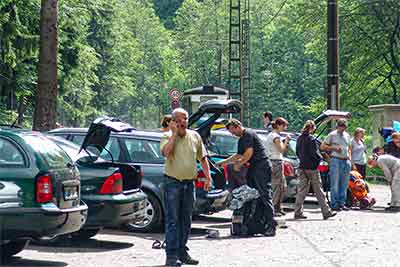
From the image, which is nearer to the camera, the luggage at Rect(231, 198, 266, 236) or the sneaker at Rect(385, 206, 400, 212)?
the luggage at Rect(231, 198, 266, 236)

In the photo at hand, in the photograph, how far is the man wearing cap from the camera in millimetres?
18266

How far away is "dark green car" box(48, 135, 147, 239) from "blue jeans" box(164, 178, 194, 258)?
1349mm

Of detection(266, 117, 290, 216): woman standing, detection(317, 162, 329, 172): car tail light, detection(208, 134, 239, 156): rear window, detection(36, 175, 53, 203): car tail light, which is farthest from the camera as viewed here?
detection(317, 162, 329, 172): car tail light

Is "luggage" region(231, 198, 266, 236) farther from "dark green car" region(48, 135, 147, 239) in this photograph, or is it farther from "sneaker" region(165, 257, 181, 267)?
"sneaker" region(165, 257, 181, 267)

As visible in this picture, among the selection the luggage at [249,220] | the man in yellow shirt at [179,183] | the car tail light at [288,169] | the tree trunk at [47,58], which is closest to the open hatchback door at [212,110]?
the luggage at [249,220]

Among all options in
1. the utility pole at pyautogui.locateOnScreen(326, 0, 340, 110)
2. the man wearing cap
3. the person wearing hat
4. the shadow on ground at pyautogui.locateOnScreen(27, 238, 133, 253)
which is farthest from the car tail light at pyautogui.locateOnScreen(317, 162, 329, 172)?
the shadow on ground at pyautogui.locateOnScreen(27, 238, 133, 253)

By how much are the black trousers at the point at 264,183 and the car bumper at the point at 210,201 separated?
56 centimetres

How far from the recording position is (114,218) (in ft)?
38.5

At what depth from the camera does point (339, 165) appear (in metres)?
18.3

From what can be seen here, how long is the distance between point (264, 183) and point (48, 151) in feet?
14.6

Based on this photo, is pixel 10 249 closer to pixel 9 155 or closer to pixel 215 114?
pixel 9 155

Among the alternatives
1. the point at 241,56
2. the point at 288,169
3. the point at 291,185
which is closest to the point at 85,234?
the point at 288,169

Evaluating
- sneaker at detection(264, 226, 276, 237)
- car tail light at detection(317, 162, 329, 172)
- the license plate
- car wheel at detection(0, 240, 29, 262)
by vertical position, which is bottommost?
sneaker at detection(264, 226, 276, 237)

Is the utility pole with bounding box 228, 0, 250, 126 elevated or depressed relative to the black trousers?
elevated
